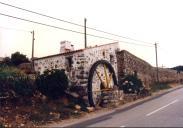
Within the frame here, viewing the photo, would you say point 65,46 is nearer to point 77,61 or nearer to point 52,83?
point 77,61

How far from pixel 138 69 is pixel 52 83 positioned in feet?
63.7

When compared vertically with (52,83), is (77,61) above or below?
above

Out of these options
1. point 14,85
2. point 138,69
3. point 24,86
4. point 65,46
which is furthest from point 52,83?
point 138,69

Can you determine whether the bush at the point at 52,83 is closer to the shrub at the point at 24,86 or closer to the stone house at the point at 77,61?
the shrub at the point at 24,86

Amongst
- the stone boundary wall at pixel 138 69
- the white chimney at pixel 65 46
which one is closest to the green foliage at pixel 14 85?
the white chimney at pixel 65 46

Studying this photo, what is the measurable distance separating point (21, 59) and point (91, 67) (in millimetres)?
15191

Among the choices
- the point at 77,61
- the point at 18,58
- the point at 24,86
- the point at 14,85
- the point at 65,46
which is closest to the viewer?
the point at 14,85

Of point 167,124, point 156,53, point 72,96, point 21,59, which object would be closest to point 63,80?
point 72,96

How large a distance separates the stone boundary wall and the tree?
11255mm

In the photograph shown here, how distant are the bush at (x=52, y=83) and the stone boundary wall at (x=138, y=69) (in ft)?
41.1

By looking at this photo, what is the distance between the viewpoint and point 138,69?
42.2m

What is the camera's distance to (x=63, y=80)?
25.2m

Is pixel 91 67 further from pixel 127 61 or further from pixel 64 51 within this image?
pixel 127 61

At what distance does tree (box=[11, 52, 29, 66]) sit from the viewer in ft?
134
